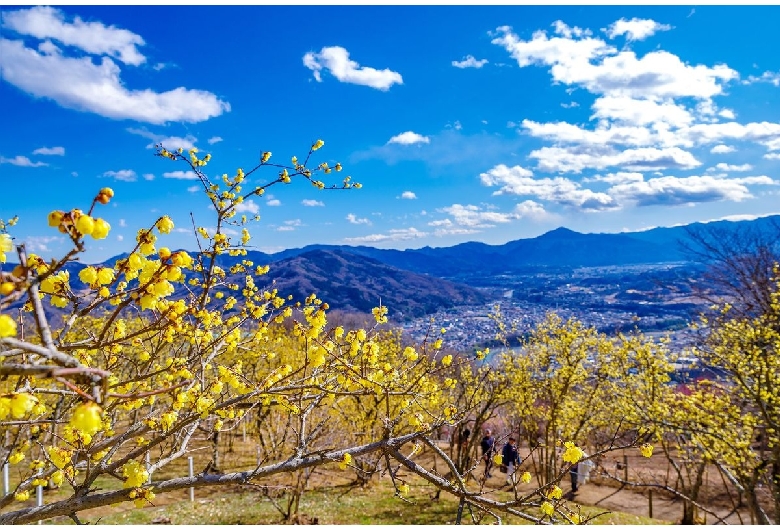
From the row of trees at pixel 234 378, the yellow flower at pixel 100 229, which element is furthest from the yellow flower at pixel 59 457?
the yellow flower at pixel 100 229

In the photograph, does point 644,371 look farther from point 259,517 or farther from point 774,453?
point 259,517

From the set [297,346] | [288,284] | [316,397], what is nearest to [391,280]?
[288,284]

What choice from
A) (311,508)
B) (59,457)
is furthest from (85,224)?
(311,508)

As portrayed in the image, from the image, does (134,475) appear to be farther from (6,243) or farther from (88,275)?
(6,243)

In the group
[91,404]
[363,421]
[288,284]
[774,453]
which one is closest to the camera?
[91,404]

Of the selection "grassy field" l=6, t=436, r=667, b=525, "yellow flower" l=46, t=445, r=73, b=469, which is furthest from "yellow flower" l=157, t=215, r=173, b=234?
"grassy field" l=6, t=436, r=667, b=525

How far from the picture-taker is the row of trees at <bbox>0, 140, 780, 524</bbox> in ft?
6.92

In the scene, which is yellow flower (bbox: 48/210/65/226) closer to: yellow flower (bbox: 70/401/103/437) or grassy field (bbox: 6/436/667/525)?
yellow flower (bbox: 70/401/103/437)

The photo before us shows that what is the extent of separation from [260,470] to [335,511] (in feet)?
33.7

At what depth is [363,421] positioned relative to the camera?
1331cm

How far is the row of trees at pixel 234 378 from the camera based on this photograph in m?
2.11

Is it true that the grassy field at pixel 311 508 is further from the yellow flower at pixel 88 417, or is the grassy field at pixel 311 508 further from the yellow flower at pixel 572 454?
the yellow flower at pixel 88 417

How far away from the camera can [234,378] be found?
382 centimetres

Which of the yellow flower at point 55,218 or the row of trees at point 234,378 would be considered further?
the row of trees at point 234,378
